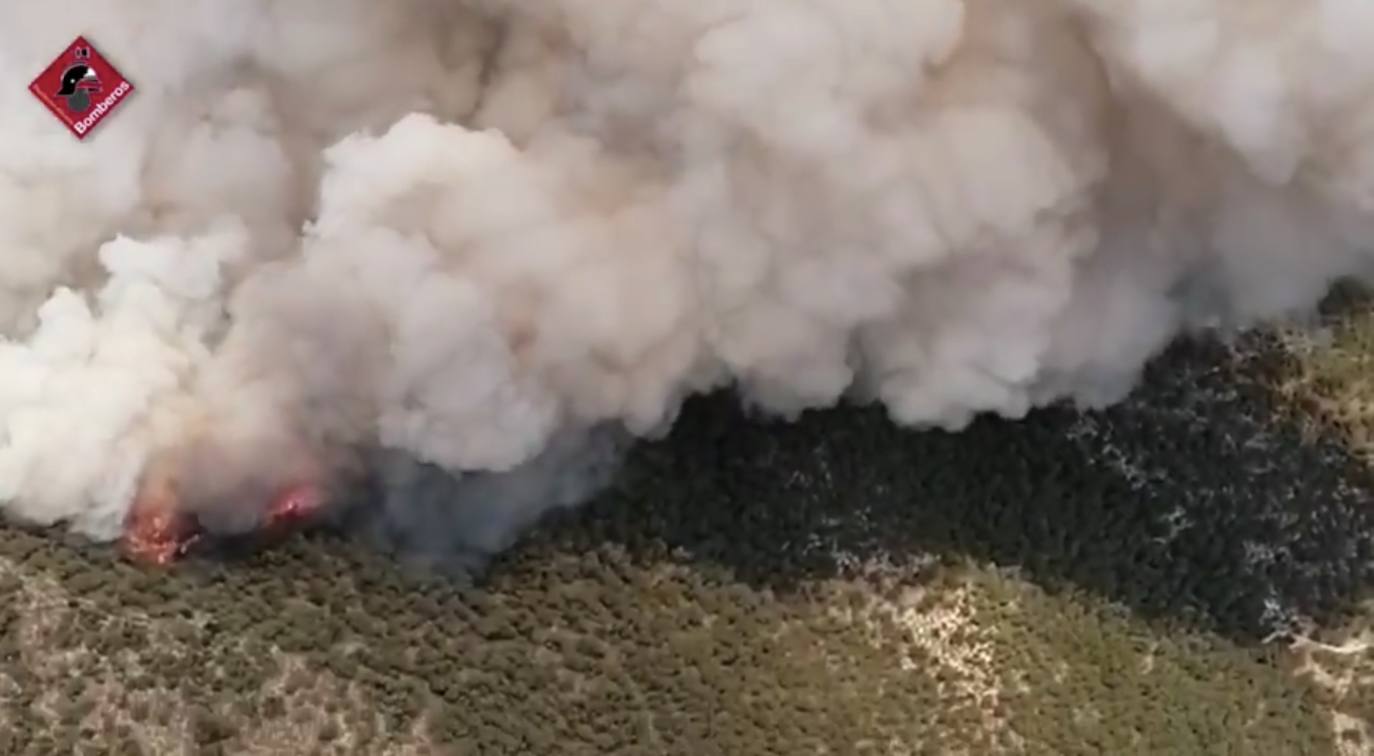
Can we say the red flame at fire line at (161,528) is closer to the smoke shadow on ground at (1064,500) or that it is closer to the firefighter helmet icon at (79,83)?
the smoke shadow on ground at (1064,500)

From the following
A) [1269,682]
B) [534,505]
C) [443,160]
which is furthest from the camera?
[1269,682]

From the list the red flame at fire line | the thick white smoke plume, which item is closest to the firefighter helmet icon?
the thick white smoke plume

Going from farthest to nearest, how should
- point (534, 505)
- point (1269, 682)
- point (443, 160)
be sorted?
1. point (1269, 682)
2. point (534, 505)
3. point (443, 160)

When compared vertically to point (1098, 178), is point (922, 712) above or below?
below

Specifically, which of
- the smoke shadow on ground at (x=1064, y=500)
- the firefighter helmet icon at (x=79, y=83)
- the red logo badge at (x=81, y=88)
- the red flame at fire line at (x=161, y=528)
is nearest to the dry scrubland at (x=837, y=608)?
the smoke shadow on ground at (x=1064, y=500)

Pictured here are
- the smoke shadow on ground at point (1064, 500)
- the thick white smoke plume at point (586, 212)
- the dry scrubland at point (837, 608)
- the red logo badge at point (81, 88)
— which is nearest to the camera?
the dry scrubland at point (837, 608)

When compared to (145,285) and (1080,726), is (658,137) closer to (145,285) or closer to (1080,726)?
(145,285)

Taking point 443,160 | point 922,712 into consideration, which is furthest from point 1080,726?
point 443,160
